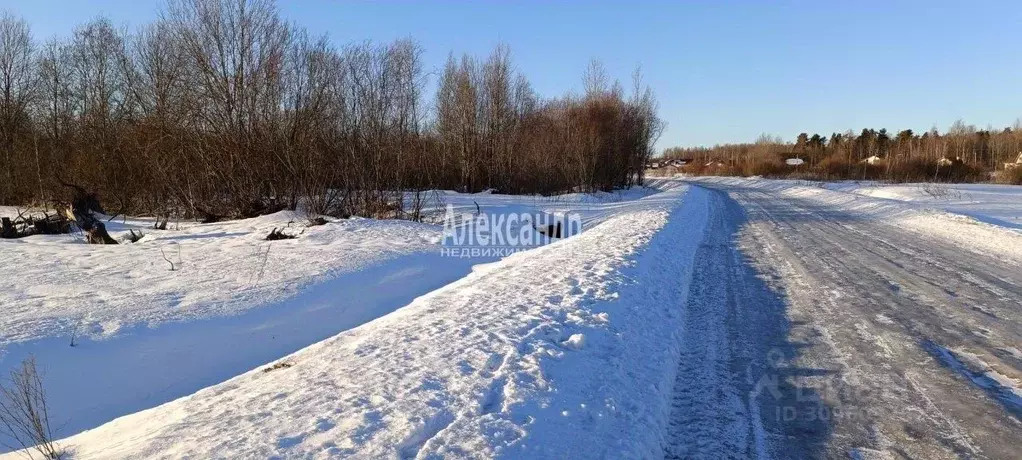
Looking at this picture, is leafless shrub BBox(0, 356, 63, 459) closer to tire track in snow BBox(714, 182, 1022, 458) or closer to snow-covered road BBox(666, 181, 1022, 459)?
snow-covered road BBox(666, 181, 1022, 459)

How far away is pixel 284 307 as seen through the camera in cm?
701

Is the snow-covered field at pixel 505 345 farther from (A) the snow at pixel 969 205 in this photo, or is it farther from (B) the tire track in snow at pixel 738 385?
(A) the snow at pixel 969 205

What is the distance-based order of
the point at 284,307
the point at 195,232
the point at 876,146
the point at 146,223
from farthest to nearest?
1. the point at 876,146
2. the point at 146,223
3. the point at 195,232
4. the point at 284,307

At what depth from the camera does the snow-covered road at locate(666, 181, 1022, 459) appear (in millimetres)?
3469

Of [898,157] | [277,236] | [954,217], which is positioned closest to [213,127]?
[277,236]

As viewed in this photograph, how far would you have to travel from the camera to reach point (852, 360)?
4.73 metres

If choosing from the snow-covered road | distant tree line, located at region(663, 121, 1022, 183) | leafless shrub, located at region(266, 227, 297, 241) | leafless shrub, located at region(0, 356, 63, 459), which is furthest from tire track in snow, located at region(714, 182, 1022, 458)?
distant tree line, located at region(663, 121, 1022, 183)

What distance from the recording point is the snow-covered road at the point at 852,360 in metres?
3.47

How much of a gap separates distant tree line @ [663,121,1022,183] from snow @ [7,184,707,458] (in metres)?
49.4

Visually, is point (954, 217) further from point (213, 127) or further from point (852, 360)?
point (213, 127)

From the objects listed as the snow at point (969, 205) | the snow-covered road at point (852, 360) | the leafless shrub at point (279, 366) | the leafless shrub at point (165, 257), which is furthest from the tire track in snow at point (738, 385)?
the snow at point (969, 205)

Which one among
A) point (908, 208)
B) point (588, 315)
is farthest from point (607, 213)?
point (588, 315)

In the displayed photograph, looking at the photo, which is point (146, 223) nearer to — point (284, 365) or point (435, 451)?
point (284, 365)

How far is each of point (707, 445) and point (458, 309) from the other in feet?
10.3
